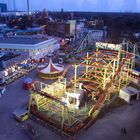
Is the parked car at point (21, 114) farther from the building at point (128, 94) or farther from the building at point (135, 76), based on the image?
the building at point (135, 76)

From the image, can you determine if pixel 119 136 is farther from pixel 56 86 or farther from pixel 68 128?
pixel 56 86

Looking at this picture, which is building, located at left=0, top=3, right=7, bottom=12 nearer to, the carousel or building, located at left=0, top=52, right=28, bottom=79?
building, located at left=0, top=52, right=28, bottom=79

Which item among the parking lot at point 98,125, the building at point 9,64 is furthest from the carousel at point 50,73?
the parking lot at point 98,125

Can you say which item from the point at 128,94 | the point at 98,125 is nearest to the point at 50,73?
the point at 128,94

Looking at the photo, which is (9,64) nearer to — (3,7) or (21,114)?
(21,114)

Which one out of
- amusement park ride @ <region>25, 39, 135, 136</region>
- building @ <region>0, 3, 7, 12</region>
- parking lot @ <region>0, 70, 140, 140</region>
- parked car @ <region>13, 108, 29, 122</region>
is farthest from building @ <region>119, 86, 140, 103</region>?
building @ <region>0, 3, 7, 12</region>

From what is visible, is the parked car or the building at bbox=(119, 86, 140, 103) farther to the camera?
the building at bbox=(119, 86, 140, 103)
